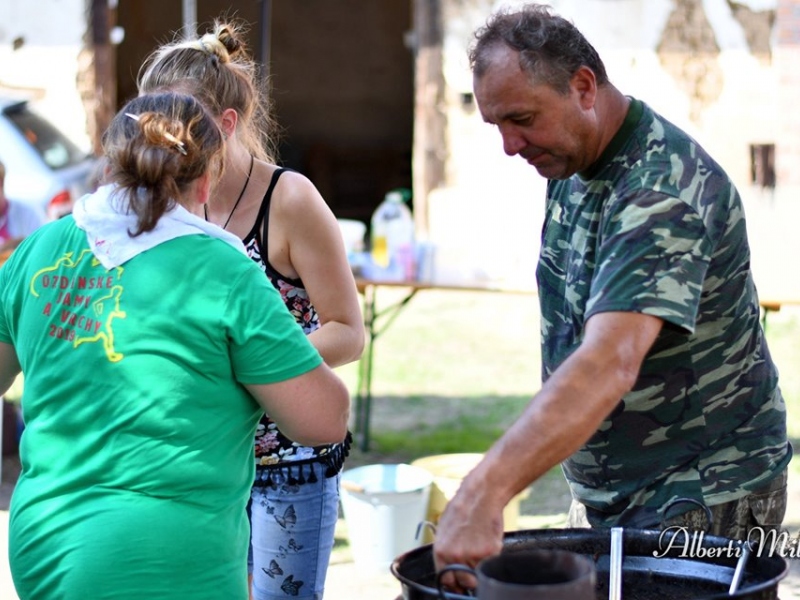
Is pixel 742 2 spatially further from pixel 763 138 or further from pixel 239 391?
pixel 239 391

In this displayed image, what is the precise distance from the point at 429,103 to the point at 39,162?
3.71 m

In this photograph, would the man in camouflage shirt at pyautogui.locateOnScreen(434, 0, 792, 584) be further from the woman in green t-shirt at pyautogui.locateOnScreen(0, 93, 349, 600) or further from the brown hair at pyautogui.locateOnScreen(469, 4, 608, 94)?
the woman in green t-shirt at pyautogui.locateOnScreen(0, 93, 349, 600)

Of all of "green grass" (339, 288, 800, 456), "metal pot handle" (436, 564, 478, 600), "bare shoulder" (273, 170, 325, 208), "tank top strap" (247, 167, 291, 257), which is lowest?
"green grass" (339, 288, 800, 456)

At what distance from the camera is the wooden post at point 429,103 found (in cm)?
1052

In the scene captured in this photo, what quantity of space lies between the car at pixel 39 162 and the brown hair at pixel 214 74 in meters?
5.52

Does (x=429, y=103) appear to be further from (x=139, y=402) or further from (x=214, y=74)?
(x=139, y=402)

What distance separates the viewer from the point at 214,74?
2.53 m

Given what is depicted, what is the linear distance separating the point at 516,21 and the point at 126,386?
2.96 ft

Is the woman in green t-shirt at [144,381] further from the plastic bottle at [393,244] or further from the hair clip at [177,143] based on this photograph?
the plastic bottle at [393,244]

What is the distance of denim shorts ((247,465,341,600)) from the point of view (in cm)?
257

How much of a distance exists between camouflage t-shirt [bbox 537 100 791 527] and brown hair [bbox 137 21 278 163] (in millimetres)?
756

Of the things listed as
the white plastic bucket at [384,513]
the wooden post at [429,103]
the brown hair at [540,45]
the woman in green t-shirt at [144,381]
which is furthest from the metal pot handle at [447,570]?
the wooden post at [429,103]

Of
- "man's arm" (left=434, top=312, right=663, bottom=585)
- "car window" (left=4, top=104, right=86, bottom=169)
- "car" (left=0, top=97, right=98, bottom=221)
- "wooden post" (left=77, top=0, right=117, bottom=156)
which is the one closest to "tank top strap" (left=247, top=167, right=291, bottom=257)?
"man's arm" (left=434, top=312, right=663, bottom=585)

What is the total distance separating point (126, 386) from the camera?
182 cm
